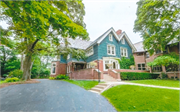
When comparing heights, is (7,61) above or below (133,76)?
above

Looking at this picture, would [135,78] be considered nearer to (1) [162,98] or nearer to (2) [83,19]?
(1) [162,98]

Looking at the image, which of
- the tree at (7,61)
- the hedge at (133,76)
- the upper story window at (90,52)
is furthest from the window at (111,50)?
the tree at (7,61)

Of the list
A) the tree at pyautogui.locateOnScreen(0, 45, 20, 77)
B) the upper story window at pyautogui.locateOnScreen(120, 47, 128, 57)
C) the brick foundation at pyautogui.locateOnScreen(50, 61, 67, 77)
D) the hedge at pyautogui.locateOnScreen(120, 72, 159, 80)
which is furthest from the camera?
the tree at pyautogui.locateOnScreen(0, 45, 20, 77)

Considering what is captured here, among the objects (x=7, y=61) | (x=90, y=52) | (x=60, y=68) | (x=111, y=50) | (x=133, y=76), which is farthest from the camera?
(x=7, y=61)

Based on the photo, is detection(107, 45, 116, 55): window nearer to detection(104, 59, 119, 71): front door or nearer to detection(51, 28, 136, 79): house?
detection(51, 28, 136, 79): house

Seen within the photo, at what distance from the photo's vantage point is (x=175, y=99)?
172 inches

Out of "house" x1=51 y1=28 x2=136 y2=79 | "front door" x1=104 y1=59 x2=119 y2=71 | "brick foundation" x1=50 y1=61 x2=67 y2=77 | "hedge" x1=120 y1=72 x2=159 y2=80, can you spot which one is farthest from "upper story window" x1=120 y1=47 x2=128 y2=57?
"brick foundation" x1=50 y1=61 x2=67 y2=77

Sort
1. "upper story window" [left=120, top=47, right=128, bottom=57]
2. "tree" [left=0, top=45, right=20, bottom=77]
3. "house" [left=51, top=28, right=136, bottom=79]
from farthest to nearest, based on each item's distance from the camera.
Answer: "tree" [left=0, top=45, right=20, bottom=77] → "upper story window" [left=120, top=47, right=128, bottom=57] → "house" [left=51, top=28, right=136, bottom=79]

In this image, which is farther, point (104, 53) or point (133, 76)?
point (104, 53)

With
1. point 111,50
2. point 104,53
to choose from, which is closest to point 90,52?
point 104,53

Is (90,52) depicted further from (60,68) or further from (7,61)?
(7,61)

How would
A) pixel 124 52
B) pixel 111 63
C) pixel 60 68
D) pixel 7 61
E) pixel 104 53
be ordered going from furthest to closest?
pixel 7 61 → pixel 60 68 → pixel 124 52 → pixel 104 53 → pixel 111 63

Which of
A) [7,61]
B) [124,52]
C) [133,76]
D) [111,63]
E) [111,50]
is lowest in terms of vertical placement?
[133,76]

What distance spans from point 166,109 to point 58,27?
644 centimetres
